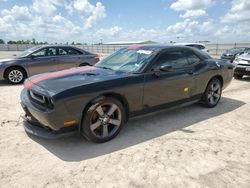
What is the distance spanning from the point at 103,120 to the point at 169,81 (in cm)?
158

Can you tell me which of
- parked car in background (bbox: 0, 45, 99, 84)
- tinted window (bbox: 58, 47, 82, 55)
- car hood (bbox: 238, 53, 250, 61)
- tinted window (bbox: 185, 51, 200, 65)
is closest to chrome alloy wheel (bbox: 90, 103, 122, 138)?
tinted window (bbox: 185, 51, 200, 65)

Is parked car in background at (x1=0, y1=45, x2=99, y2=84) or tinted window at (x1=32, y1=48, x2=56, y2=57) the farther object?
tinted window at (x1=32, y1=48, x2=56, y2=57)

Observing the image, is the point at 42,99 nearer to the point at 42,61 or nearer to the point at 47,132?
the point at 47,132

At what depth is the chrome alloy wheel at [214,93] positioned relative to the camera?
5.58 meters

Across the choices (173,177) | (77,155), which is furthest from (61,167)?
(173,177)

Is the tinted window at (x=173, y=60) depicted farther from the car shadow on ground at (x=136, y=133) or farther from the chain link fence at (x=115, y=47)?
the chain link fence at (x=115, y=47)

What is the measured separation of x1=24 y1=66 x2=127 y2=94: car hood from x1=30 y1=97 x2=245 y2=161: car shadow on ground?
2.94 ft

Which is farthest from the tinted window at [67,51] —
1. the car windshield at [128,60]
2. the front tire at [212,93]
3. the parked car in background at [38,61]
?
the front tire at [212,93]

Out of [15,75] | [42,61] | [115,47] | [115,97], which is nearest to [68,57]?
[42,61]

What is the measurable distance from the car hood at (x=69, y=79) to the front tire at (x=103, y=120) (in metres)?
0.38

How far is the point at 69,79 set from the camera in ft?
12.0

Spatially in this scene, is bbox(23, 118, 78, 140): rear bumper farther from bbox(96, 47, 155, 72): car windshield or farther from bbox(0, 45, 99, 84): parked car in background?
bbox(0, 45, 99, 84): parked car in background

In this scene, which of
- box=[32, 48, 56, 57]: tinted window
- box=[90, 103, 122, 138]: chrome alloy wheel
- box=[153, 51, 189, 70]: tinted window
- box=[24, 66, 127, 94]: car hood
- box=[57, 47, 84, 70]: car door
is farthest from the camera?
box=[57, 47, 84, 70]: car door

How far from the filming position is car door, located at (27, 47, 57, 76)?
8.59 m
